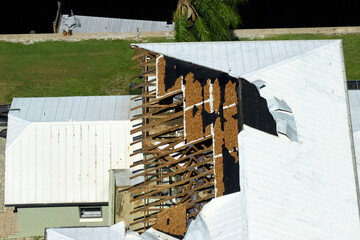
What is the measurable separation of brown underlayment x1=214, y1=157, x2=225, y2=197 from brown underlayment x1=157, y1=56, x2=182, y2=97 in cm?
518

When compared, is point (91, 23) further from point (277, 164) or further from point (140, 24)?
point (277, 164)

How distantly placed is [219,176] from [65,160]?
9.94 metres

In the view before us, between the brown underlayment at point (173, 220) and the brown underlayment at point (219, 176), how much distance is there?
7.01 feet

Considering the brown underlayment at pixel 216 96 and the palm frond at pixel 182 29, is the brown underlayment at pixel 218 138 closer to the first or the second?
the brown underlayment at pixel 216 96

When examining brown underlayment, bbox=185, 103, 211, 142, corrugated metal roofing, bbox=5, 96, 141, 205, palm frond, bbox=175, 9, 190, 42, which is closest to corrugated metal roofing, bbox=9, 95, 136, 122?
corrugated metal roofing, bbox=5, 96, 141, 205

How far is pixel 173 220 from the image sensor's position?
1580 inches

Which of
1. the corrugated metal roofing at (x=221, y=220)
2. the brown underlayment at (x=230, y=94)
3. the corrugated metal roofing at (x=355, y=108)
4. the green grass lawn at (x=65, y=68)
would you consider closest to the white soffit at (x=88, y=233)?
the corrugated metal roofing at (x=221, y=220)

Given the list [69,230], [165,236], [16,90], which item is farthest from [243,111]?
[16,90]

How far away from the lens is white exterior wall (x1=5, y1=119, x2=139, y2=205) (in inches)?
1769

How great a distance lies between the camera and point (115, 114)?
152 ft

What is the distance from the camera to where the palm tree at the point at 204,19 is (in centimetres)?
4941

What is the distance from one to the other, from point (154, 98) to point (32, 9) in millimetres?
19192

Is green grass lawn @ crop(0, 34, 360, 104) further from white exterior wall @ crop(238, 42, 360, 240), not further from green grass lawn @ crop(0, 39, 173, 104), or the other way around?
white exterior wall @ crop(238, 42, 360, 240)

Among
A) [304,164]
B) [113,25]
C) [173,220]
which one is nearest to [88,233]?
[173,220]
